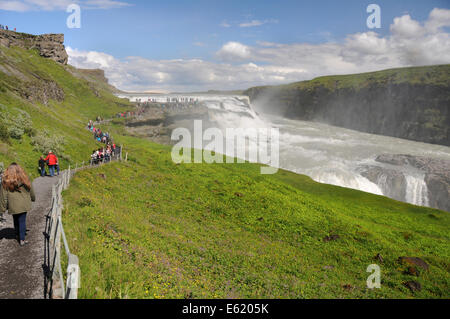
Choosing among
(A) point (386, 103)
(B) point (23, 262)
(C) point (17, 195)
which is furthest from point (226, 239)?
(A) point (386, 103)

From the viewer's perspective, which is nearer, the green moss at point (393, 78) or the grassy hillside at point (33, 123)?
the grassy hillside at point (33, 123)

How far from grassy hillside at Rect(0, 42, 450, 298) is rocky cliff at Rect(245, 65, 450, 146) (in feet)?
335

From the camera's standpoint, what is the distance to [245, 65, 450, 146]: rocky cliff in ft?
391

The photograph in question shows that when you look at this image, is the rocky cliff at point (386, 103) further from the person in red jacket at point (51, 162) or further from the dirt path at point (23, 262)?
the dirt path at point (23, 262)

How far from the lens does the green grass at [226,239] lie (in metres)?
11.4

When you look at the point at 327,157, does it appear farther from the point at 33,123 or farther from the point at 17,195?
the point at 17,195

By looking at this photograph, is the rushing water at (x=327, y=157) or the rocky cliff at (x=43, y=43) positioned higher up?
the rocky cliff at (x=43, y=43)

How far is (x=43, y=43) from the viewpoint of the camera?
295 ft

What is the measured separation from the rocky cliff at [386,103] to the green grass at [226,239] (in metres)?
103

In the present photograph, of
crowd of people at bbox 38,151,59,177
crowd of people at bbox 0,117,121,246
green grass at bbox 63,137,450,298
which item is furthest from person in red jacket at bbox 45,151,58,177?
crowd of people at bbox 0,117,121,246

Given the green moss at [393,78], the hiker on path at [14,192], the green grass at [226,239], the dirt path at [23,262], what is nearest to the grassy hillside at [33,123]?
the green grass at [226,239]

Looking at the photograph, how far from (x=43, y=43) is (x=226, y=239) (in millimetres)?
100187
